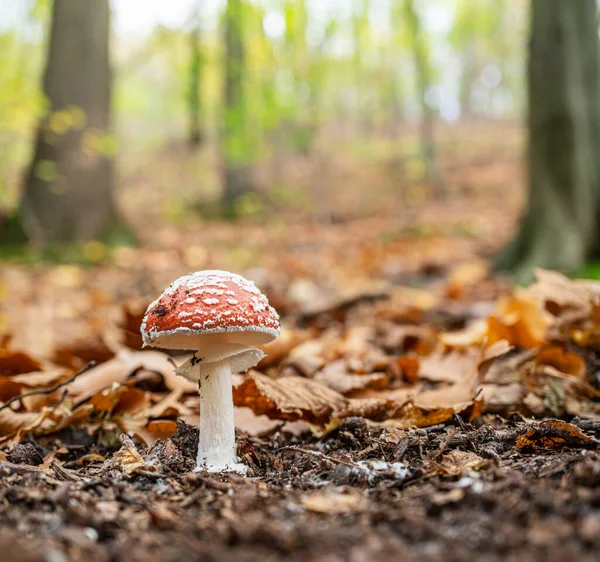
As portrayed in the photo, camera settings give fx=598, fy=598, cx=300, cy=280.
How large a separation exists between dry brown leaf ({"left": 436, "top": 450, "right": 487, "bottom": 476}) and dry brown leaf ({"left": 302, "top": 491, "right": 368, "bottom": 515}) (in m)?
0.28

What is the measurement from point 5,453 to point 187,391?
85 centimetres

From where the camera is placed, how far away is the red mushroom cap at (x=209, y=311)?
1758 millimetres

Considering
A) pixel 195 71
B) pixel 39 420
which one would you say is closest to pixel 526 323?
pixel 39 420

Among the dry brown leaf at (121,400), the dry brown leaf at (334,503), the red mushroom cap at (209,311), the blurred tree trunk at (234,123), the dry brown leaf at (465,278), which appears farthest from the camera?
the blurred tree trunk at (234,123)

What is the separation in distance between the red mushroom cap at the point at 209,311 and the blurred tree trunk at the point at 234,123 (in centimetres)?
1046

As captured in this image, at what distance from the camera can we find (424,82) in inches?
673

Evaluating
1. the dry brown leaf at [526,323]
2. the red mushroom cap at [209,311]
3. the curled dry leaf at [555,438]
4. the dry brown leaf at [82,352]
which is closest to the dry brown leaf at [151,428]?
the red mushroom cap at [209,311]

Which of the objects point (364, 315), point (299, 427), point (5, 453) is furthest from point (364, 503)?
point (364, 315)

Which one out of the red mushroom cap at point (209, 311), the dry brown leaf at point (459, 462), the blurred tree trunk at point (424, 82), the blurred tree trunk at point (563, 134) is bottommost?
the dry brown leaf at point (459, 462)

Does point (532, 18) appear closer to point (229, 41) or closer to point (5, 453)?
point (5, 453)

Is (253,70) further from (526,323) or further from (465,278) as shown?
(526,323)

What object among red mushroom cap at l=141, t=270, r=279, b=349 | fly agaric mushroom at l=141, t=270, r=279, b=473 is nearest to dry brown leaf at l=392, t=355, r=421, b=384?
fly agaric mushroom at l=141, t=270, r=279, b=473

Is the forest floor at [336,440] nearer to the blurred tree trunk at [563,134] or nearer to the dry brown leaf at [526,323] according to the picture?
the dry brown leaf at [526,323]

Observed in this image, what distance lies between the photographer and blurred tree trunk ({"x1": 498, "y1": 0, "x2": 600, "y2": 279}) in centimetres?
564
